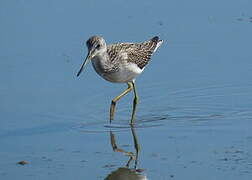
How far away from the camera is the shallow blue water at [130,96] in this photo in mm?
8305

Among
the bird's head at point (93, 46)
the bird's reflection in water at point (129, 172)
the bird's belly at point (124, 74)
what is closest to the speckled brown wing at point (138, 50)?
the bird's belly at point (124, 74)

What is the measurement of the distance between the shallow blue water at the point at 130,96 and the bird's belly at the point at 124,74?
0.32 metres

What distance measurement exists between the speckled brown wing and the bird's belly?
11 cm

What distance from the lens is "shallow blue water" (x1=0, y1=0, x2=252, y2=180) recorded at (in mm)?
8305

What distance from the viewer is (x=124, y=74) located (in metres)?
10.1

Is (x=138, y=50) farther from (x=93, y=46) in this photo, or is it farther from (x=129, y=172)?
(x=129, y=172)

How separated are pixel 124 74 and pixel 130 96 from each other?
67 cm

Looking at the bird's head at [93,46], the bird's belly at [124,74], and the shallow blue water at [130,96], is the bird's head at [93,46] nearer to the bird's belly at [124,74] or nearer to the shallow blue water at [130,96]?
the bird's belly at [124,74]

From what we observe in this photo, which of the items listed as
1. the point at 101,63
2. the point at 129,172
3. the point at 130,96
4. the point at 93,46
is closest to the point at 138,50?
the point at 130,96

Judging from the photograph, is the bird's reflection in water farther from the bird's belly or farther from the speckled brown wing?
the speckled brown wing

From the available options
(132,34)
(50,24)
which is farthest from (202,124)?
(50,24)

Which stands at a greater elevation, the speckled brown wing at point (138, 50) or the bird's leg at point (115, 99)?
the speckled brown wing at point (138, 50)

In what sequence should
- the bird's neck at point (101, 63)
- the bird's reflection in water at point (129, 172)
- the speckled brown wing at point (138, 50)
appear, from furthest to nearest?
the speckled brown wing at point (138, 50) → the bird's neck at point (101, 63) → the bird's reflection in water at point (129, 172)

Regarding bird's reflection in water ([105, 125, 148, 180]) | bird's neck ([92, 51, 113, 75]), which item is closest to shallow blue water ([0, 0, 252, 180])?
bird's reflection in water ([105, 125, 148, 180])
